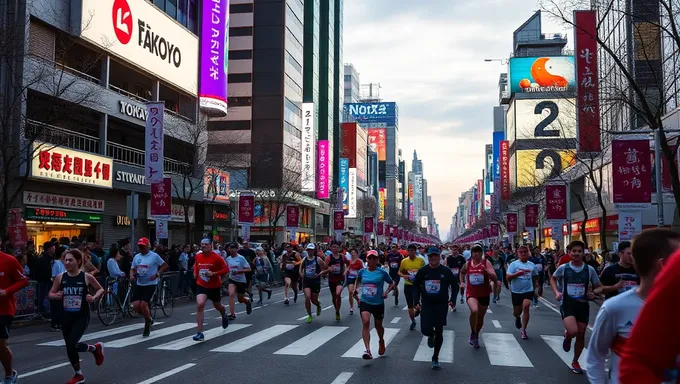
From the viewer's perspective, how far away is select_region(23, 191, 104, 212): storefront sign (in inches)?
965

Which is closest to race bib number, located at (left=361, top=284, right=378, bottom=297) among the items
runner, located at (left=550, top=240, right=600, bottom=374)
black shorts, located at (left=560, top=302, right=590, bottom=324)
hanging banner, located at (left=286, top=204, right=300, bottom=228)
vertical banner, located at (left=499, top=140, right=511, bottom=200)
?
runner, located at (left=550, top=240, right=600, bottom=374)

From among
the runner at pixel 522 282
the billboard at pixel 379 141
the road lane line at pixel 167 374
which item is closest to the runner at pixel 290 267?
the runner at pixel 522 282

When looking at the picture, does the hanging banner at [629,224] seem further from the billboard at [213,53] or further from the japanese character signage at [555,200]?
the billboard at [213,53]

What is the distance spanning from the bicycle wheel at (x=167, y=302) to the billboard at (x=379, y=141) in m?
148

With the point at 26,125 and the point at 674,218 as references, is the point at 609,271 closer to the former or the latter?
the point at 26,125

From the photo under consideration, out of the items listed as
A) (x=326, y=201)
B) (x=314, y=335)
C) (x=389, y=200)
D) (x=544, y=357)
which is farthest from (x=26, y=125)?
(x=389, y=200)

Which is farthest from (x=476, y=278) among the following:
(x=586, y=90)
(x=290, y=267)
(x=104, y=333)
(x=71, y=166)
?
(x=586, y=90)

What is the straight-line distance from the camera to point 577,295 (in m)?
9.62

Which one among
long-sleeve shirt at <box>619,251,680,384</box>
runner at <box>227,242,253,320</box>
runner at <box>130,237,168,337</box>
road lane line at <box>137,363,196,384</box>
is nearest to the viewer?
long-sleeve shirt at <box>619,251,680,384</box>

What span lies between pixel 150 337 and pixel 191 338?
2.81 feet

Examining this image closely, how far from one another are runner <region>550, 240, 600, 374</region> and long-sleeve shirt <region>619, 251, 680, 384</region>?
25.0ft

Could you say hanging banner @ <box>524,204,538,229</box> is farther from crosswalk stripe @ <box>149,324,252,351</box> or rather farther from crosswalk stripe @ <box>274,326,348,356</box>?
crosswalk stripe @ <box>149,324,252,351</box>

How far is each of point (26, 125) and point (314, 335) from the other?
52.0 ft

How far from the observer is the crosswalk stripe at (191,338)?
37.4ft
